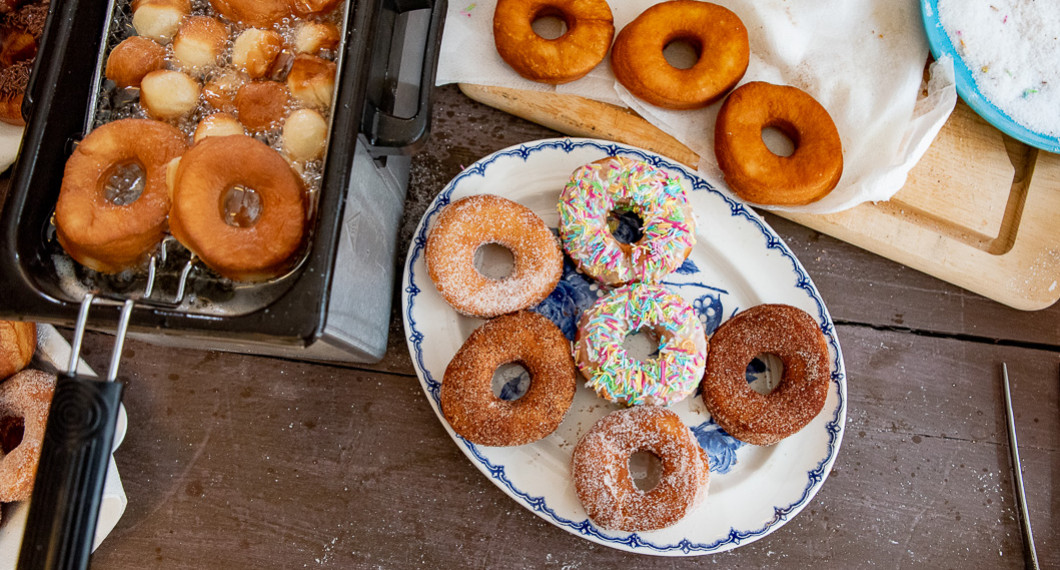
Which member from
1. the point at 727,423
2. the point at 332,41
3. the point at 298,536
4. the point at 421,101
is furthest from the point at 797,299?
the point at 298,536

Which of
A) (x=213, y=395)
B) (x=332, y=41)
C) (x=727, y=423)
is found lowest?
(x=213, y=395)

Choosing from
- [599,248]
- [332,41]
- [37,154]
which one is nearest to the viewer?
[37,154]

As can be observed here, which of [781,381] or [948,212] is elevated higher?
[948,212]

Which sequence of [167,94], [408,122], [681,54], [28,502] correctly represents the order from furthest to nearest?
[681,54] < [28,502] < [167,94] < [408,122]

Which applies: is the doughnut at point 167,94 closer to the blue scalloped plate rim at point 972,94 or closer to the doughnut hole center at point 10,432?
the doughnut hole center at point 10,432

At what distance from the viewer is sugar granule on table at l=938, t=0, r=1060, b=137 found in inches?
56.4

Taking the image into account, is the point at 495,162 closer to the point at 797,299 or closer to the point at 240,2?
the point at 240,2

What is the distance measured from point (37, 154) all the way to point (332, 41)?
51 centimetres

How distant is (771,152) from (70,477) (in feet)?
4.54

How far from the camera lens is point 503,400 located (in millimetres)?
1331

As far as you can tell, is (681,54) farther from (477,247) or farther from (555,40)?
(477,247)

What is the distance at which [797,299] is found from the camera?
55.4 inches

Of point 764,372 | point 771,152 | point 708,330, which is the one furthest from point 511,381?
point 771,152

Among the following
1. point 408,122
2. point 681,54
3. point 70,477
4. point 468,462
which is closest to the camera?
point 70,477
